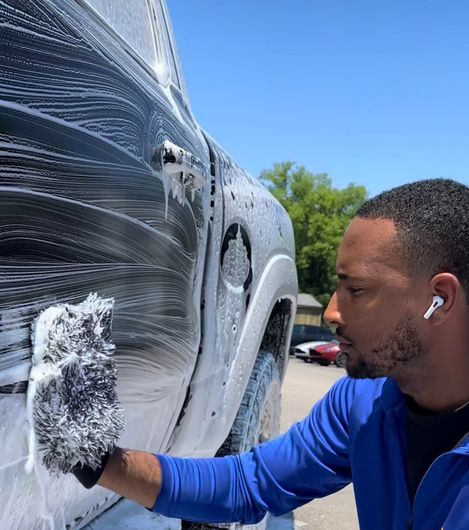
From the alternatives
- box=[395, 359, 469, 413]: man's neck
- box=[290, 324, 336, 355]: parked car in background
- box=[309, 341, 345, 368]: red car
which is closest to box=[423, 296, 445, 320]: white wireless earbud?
box=[395, 359, 469, 413]: man's neck

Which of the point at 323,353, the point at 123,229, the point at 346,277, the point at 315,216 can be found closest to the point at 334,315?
the point at 346,277

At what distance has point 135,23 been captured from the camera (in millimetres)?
1899

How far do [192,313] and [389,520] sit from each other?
72 cm

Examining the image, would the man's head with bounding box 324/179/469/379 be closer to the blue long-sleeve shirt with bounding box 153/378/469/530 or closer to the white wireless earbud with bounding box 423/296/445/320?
the white wireless earbud with bounding box 423/296/445/320

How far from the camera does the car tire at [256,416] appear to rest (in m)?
2.59

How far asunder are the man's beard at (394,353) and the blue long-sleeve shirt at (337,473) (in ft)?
0.60

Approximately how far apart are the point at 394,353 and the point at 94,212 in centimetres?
67

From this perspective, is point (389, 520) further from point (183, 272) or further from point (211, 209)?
point (211, 209)

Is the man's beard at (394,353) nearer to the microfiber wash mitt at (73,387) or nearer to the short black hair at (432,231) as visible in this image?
the short black hair at (432,231)

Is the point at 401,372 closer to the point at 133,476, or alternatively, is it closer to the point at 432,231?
the point at 432,231

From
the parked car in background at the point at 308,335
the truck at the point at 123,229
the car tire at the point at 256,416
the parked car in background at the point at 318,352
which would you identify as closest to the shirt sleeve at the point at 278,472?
the truck at the point at 123,229

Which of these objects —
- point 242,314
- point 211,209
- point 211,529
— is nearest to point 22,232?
point 211,209

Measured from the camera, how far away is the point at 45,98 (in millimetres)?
1103

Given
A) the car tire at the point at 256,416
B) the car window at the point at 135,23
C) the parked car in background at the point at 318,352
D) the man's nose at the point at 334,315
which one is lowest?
the parked car in background at the point at 318,352
